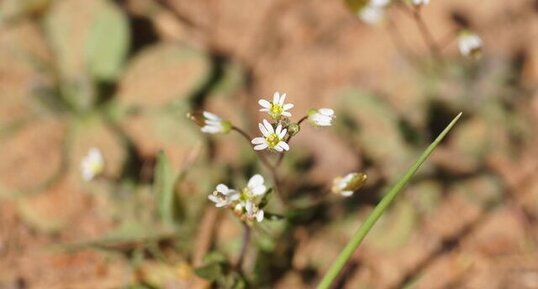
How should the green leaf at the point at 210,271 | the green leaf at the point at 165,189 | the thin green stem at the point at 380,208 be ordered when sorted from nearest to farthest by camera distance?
the thin green stem at the point at 380,208 < the green leaf at the point at 210,271 < the green leaf at the point at 165,189

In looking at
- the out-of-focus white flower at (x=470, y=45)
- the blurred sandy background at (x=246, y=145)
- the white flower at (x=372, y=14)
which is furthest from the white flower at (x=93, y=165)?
the out-of-focus white flower at (x=470, y=45)

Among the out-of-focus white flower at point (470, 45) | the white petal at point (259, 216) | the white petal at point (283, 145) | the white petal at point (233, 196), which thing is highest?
the out-of-focus white flower at point (470, 45)

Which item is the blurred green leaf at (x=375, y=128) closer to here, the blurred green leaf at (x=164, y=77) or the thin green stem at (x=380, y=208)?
the blurred green leaf at (x=164, y=77)

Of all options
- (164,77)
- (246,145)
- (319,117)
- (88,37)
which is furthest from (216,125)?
(88,37)

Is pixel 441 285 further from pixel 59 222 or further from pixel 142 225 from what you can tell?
pixel 59 222

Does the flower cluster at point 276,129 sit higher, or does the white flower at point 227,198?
the flower cluster at point 276,129

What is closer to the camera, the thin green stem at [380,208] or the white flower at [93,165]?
the thin green stem at [380,208]

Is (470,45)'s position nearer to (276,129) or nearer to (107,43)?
(276,129)

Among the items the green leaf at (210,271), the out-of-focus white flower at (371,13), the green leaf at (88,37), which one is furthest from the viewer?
the green leaf at (88,37)
